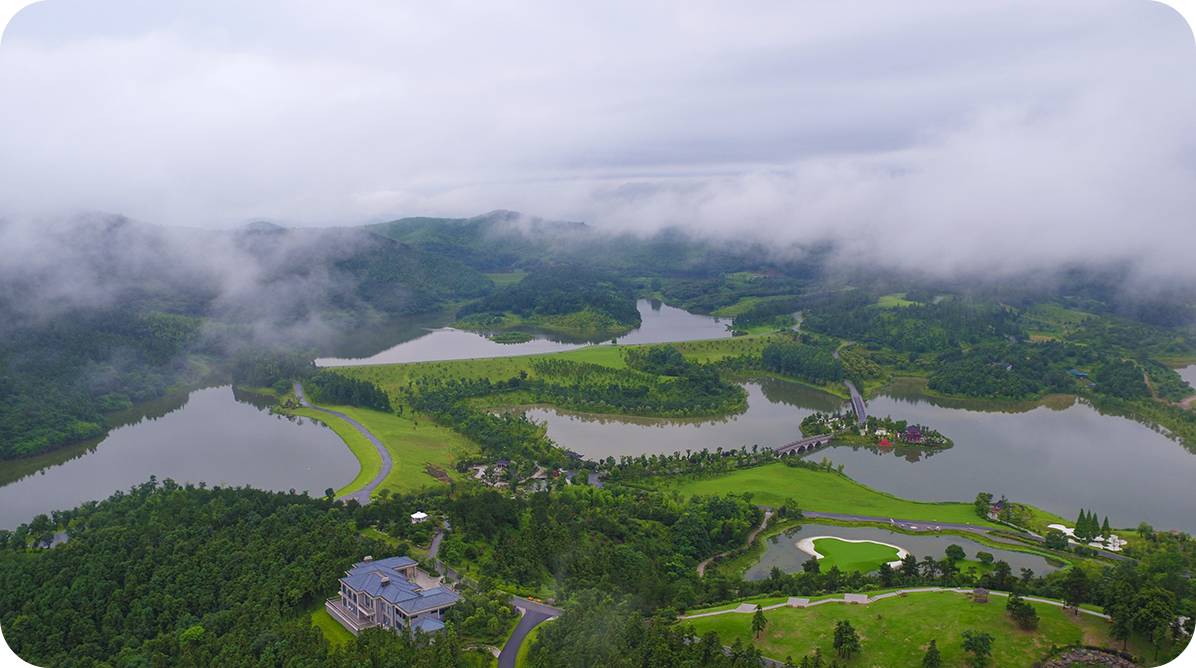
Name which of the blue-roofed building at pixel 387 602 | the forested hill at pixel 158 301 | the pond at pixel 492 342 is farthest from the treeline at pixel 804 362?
the blue-roofed building at pixel 387 602

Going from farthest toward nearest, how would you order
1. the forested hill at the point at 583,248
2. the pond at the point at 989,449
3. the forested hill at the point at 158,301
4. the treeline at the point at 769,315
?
the forested hill at the point at 583,248
the treeline at the point at 769,315
the forested hill at the point at 158,301
the pond at the point at 989,449

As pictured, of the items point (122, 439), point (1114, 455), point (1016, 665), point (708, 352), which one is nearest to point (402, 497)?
→ point (1016, 665)

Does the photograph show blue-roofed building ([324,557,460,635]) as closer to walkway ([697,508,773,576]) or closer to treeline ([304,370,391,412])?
walkway ([697,508,773,576])

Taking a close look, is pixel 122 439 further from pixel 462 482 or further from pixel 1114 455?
pixel 1114 455

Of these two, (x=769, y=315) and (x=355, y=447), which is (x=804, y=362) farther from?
(x=355, y=447)

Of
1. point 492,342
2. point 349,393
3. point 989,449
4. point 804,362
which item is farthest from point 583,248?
point 989,449

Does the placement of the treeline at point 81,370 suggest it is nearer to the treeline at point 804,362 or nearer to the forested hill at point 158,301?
the forested hill at point 158,301

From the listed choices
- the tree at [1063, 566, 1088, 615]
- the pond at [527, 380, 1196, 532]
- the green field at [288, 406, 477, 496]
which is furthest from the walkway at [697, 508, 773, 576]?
the green field at [288, 406, 477, 496]
